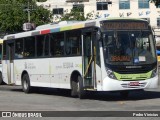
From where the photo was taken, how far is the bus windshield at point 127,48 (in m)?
19.3

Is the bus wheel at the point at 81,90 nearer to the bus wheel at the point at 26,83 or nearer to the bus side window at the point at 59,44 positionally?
the bus side window at the point at 59,44

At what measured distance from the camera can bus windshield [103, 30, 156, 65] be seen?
19.3 meters

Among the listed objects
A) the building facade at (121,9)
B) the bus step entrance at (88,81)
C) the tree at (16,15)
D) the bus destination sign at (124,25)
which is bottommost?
the bus step entrance at (88,81)

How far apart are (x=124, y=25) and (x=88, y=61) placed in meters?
1.86

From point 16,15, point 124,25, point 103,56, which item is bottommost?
point 103,56

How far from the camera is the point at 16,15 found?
72125 millimetres

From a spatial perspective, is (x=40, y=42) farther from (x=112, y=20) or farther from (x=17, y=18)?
(x=17, y=18)

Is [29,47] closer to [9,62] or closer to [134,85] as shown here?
[9,62]

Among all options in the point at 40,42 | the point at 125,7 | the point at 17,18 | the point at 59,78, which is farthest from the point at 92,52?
the point at 125,7

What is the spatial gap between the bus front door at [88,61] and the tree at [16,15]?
51031 mm

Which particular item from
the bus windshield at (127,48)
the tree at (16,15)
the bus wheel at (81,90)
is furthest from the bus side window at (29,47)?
the tree at (16,15)

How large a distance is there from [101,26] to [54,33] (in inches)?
142

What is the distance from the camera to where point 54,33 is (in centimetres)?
2259

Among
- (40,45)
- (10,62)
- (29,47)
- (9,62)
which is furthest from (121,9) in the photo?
(40,45)
